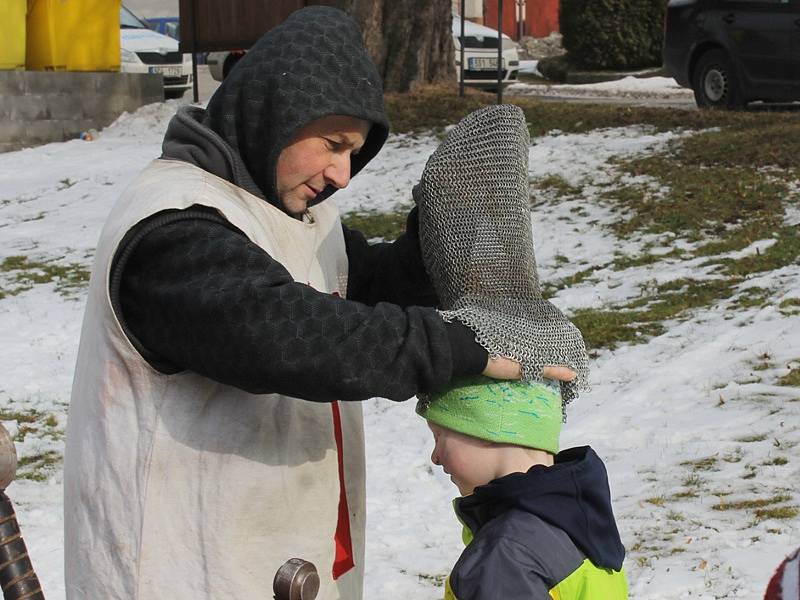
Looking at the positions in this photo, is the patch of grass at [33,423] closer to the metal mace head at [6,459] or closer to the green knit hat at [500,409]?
the green knit hat at [500,409]

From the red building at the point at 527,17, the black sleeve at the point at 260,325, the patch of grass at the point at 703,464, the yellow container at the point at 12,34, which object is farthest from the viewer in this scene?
the red building at the point at 527,17

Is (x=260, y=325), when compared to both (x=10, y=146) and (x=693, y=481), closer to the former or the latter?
(x=693, y=481)

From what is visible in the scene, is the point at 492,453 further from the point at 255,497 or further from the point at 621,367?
the point at 621,367

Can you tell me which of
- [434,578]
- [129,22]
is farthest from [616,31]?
[434,578]

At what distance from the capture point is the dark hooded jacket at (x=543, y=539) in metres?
2.10

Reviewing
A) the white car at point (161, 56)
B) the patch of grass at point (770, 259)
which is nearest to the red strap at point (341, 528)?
the patch of grass at point (770, 259)

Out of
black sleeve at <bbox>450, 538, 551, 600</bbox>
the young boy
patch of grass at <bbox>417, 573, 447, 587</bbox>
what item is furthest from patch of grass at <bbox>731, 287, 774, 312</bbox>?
black sleeve at <bbox>450, 538, 551, 600</bbox>

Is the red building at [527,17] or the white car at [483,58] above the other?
the red building at [527,17]

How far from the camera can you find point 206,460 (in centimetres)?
214

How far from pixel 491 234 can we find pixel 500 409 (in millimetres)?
318

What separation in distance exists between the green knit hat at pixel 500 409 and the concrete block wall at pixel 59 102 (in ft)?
36.8

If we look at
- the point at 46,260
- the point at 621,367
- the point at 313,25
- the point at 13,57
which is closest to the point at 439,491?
the point at 621,367

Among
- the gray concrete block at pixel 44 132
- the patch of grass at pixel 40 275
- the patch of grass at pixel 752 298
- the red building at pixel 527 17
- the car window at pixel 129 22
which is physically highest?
the red building at pixel 527 17

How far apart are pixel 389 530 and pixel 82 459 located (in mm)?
2580
